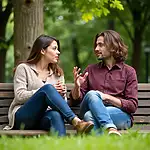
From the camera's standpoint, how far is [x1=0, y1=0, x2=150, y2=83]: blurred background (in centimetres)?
1368

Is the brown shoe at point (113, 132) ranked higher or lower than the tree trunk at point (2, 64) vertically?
lower

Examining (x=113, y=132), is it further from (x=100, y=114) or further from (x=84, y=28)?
(x=84, y=28)

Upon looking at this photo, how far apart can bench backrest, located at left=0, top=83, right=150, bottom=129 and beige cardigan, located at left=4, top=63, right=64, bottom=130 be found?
1.14ft

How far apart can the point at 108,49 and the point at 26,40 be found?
1.71 m

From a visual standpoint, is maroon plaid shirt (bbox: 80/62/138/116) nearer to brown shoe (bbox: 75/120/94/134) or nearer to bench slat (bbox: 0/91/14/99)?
brown shoe (bbox: 75/120/94/134)

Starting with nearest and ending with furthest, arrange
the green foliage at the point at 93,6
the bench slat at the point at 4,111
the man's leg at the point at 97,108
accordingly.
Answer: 1. the man's leg at the point at 97,108
2. the bench slat at the point at 4,111
3. the green foliage at the point at 93,6

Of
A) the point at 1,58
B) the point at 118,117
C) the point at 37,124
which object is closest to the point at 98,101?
the point at 118,117

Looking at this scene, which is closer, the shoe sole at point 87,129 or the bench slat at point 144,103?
the shoe sole at point 87,129

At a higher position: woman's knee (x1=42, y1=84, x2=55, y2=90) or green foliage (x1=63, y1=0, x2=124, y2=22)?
green foliage (x1=63, y1=0, x2=124, y2=22)

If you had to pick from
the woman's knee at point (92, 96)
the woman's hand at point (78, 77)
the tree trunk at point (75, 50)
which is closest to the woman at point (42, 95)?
the woman's hand at point (78, 77)

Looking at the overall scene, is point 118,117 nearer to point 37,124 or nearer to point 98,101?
point 98,101

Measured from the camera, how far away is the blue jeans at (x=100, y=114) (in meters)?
6.19

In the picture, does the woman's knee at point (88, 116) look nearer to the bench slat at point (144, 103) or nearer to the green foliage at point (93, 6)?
the bench slat at point (144, 103)

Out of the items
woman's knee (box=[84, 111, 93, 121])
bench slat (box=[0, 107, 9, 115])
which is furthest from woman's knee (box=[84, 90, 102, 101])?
bench slat (box=[0, 107, 9, 115])
